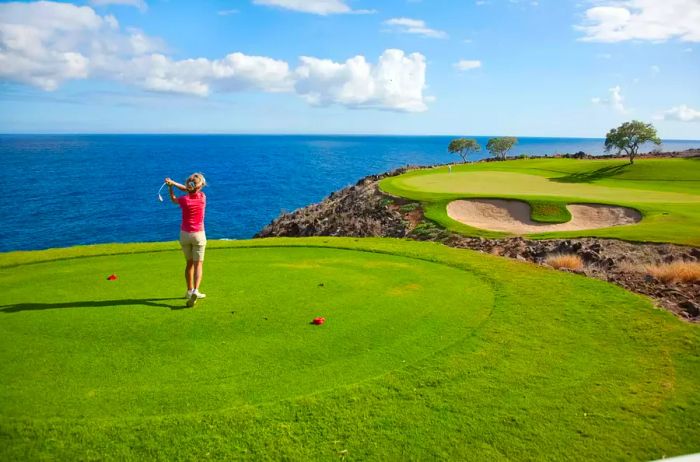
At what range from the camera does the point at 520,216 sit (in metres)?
22.6

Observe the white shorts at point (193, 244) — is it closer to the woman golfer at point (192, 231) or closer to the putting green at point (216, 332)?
the woman golfer at point (192, 231)

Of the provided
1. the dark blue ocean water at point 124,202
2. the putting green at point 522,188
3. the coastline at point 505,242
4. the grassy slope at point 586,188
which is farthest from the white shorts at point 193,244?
the dark blue ocean water at point 124,202

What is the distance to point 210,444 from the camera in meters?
4.94

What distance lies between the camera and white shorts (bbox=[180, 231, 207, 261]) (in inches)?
350

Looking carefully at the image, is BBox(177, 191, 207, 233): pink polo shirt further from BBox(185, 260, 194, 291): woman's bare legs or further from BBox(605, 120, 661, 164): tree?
BBox(605, 120, 661, 164): tree

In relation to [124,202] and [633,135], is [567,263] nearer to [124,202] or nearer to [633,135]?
[633,135]

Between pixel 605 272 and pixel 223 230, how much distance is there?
38.1 metres

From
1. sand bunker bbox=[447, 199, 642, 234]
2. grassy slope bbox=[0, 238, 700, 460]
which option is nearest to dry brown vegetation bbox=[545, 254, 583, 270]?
grassy slope bbox=[0, 238, 700, 460]

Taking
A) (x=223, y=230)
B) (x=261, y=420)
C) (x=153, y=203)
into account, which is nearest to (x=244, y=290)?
(x=261, y=420)

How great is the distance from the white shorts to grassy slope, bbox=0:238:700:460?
0.83 metres

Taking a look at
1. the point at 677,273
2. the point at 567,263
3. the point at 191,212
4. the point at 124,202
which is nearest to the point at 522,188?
the point at 567,263

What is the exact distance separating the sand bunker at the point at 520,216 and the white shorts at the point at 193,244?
14.2m

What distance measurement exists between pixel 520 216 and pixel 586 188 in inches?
367

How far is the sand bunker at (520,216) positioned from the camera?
20656 millimetres
